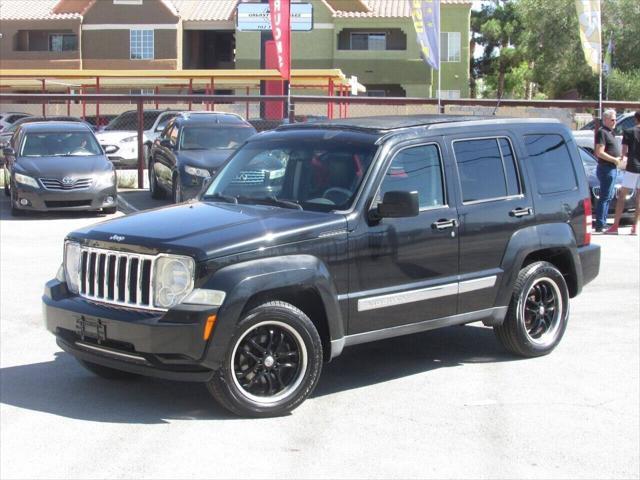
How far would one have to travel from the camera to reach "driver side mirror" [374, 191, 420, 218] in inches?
251

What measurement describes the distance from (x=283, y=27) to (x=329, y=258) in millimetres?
15614

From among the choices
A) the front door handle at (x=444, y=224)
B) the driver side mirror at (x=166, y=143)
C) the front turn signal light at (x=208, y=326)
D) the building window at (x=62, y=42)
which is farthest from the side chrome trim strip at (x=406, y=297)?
the building window at (x=62, y=42)

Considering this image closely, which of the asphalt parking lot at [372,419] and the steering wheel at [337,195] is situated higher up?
the steering wheel at [337,195]

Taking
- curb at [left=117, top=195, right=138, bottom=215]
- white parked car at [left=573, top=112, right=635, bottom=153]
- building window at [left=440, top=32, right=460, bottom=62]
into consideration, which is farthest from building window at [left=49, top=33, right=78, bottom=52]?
curb at [left=117, top=195, right=138, bottom=215]

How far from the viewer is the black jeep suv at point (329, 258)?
589cm

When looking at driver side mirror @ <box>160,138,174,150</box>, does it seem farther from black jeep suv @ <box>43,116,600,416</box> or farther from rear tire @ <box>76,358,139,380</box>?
rear tire @ <box>76,358,139,380</box>

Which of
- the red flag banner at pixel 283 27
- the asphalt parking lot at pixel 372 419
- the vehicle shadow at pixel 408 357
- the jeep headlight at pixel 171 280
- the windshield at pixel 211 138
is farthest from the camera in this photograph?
the red flag banner at pixel 283 27

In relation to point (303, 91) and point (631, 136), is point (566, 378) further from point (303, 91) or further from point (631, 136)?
point (303, 91)

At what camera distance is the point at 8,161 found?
57.8ft

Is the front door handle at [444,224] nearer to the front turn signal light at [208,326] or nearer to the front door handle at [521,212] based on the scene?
the front door handle at [521,212]

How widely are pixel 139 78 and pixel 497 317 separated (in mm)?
33982

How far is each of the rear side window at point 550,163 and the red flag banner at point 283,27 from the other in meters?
13.1

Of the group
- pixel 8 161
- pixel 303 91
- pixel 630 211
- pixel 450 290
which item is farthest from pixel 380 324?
pixel 303 91

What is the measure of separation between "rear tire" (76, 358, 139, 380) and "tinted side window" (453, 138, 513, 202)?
2807mm
